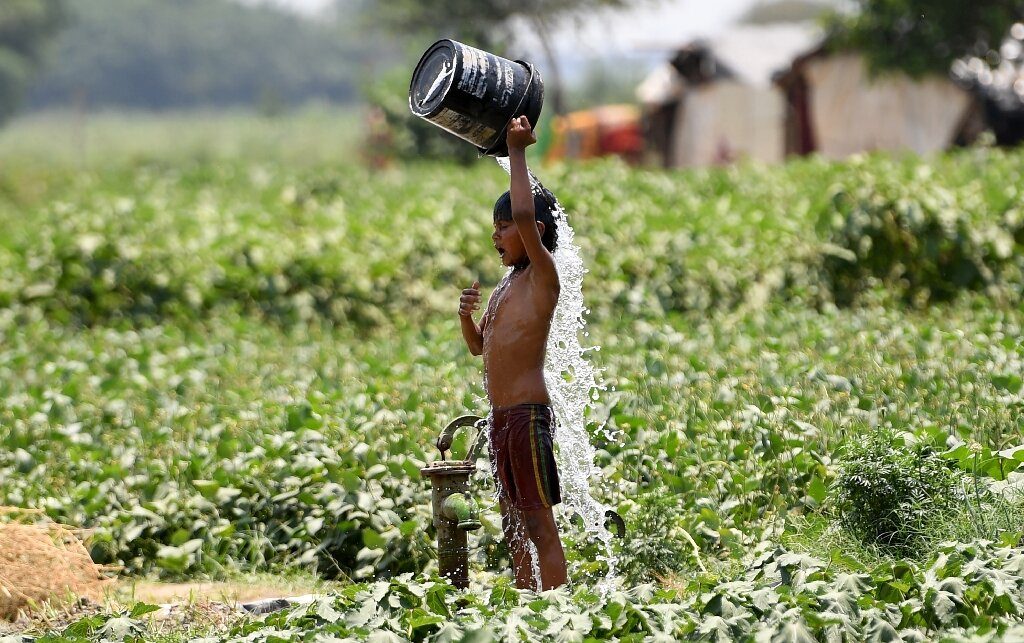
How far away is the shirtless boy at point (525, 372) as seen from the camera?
13.9ft

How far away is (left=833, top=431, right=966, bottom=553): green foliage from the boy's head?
1389 mm

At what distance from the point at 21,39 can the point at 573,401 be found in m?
71.3

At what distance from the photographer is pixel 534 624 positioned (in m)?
3.52

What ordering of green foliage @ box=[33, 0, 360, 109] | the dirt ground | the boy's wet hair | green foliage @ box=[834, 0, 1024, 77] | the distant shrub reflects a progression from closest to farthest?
the boy's wet hair, the dirt ground, the distant shrub, green foliage @ box=[834, 0, 1024, 77], green foliage @ box=[33, 0, 360, 109]

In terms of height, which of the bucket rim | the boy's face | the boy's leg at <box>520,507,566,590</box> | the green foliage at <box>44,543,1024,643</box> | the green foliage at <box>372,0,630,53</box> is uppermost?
the green foliage at <box>372,0,630,53</box>

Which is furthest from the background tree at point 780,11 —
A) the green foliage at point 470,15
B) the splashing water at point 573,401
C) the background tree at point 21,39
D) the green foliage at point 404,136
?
the splashing water at point 573,401

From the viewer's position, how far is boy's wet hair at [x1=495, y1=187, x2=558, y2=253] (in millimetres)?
4395

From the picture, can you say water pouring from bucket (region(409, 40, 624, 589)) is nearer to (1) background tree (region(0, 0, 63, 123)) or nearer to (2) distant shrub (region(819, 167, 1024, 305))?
(2) distant shrub (region(819, 167, 1024, 305))

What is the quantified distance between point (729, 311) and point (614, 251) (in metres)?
1.27

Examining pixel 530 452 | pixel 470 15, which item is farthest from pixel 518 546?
pixel 470 15

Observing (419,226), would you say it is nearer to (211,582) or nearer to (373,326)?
(373,326)

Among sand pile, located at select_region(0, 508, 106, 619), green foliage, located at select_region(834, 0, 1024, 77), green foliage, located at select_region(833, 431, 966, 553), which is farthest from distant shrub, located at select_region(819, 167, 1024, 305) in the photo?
green foliage, located at select_region(834, 0, 1024, 77)

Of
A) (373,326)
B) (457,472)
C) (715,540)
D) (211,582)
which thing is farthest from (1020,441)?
(373,326)

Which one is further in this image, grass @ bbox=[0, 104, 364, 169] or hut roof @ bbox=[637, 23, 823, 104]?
grass @ bbox=[0, 104, 364, 169]
